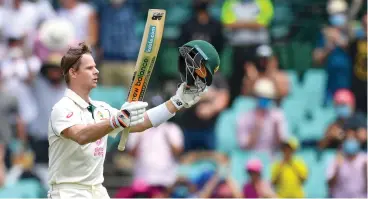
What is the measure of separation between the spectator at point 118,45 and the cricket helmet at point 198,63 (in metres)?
6.39

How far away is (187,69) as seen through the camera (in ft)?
19.6

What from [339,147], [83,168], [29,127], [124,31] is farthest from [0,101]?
[83,168]

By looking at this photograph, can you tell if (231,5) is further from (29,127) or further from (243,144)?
(29,127)

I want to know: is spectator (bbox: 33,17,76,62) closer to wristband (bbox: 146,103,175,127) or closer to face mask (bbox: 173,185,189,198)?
face mask (bbox: 173,185,189,198)

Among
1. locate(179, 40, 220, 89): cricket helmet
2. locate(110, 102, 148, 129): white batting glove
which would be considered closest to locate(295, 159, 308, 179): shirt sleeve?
locate(179, 40, 220, 89): cricket helmet

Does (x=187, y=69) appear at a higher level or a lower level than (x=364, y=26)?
higher

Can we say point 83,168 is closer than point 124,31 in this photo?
Yes

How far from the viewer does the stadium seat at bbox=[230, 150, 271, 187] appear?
11.2m

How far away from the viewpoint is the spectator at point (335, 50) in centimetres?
1251

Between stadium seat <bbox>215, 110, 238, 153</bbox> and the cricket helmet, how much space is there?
5.60 m

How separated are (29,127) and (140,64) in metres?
5.91

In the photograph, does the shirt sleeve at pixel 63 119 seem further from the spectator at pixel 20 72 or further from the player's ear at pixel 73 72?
the spectator at pixel 20 72

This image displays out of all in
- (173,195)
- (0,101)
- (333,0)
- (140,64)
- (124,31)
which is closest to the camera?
(140,64)

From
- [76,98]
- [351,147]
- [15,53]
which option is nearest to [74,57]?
[76,98]
